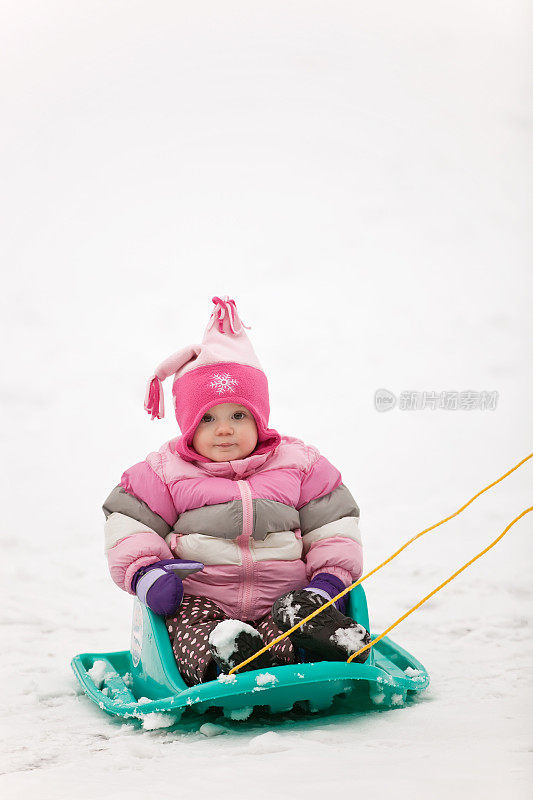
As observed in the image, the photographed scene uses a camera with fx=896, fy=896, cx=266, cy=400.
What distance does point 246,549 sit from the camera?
159cm

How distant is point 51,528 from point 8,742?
1492 mm

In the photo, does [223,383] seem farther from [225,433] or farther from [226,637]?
[226,637]

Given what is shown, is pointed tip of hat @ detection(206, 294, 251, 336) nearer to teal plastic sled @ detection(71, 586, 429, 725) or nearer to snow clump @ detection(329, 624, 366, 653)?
teal plastic sled @ detection(71, 586, 429, 725)

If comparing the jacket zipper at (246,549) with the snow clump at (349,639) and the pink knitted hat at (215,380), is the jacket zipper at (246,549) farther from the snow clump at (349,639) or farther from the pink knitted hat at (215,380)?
the snow clump at (349,639)

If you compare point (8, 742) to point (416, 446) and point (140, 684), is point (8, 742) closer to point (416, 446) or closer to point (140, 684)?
point (140, 684)

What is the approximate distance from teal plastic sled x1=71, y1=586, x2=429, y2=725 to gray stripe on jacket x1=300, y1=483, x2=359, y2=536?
16 cm

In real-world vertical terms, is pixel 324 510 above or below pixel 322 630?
above

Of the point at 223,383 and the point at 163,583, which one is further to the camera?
the point at 223,383

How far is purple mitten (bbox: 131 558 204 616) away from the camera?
146 centimetres

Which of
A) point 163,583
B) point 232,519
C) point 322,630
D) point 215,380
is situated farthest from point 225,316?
point 322,630

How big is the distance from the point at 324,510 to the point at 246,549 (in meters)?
0.17

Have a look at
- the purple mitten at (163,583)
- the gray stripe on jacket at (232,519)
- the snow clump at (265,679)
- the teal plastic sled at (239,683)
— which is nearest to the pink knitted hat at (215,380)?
the gray stripe on jacket at (232,519)

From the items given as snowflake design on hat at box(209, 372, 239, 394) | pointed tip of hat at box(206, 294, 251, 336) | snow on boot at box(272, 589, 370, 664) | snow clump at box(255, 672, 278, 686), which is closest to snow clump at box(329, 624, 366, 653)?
snow on boot at box(272, 589, 370, 664)

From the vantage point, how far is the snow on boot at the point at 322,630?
1.36 meters
